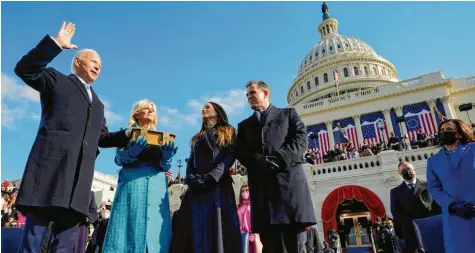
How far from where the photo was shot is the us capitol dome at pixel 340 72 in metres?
50.8

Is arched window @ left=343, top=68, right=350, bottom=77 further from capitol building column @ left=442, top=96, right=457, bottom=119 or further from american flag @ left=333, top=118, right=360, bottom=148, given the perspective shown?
capitol building column @ left=442, top=96, right=457, bottom=119

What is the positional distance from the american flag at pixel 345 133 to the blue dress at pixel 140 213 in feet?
92.9

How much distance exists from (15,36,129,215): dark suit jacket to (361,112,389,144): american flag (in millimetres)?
29614

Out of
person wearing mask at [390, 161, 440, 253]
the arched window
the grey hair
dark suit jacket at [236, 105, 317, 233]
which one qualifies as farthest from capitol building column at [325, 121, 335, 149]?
the grey hair

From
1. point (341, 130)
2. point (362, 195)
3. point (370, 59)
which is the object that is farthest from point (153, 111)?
point (370, 59)

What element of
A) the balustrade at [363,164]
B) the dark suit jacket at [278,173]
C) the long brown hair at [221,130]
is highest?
the balustrade at [363,164]

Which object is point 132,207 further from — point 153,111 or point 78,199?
point 153,111

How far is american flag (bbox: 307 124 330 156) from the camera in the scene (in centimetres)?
3031

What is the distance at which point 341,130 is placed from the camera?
98.7ft

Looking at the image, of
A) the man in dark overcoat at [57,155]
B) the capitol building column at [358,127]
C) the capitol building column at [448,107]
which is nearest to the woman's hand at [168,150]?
the man in dark overcoat at [57,155]

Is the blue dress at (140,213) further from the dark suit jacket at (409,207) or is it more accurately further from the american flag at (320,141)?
the american flag at (320,141)

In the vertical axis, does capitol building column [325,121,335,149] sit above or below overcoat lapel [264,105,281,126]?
above

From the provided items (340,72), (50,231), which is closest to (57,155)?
(50,231)

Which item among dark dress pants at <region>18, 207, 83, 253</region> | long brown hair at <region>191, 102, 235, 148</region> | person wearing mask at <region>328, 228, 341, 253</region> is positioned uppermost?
long brown hair at <region>191, 102, 235, 148</region>
